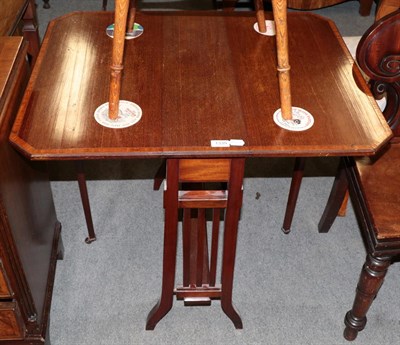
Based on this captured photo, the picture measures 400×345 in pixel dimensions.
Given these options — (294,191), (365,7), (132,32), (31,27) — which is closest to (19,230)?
(132,32)

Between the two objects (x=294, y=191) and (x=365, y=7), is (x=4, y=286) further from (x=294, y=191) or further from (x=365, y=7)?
(x=365, y=7)

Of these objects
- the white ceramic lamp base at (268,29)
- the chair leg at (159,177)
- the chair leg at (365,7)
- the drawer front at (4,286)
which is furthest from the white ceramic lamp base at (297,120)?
the chair leg at (365,7)

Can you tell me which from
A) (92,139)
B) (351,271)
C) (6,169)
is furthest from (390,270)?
(6,169)

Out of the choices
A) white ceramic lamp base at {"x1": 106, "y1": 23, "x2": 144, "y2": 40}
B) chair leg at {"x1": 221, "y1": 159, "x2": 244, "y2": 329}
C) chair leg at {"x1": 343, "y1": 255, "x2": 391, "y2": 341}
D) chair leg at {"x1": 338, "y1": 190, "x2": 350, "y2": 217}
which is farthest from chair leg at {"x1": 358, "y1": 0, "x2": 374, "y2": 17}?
chair leg at {"x1": 221, "y1": 159, "x2": 244, "y2": 329}

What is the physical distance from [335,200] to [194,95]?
0.84 meters

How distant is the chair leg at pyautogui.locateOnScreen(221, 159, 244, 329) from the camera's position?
4.84ft

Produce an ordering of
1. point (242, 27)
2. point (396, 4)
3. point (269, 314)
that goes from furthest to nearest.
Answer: point (396, 4)
point (269, 314)
point (242, 27)

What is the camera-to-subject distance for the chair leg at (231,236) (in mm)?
1476

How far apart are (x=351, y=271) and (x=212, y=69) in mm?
965

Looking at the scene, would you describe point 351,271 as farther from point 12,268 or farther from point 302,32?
point 12,268

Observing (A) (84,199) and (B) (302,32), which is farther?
(A) (84,199)

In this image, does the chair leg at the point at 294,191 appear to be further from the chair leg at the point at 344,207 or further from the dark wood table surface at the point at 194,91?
the dark wood table surface at the point at 194,91

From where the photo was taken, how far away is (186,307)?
201 centimetres

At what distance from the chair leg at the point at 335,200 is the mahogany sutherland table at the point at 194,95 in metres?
0.46
